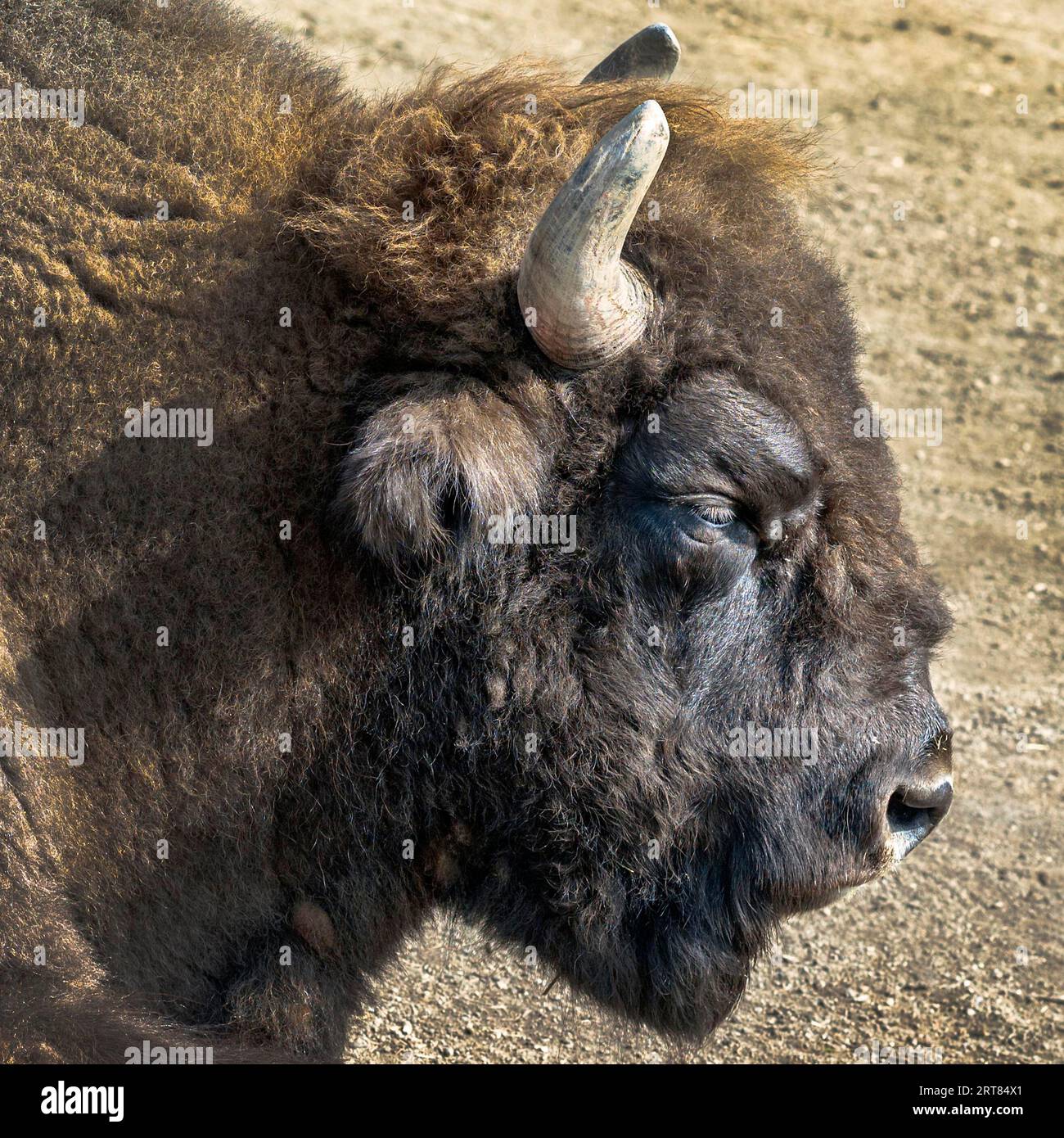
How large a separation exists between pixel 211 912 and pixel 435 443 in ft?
4.83

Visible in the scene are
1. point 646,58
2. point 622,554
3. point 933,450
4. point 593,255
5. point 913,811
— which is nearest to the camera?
point 593,255

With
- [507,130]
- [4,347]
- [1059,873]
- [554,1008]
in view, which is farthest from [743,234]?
[1059,873]

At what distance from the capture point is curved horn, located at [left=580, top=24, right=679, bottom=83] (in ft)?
13.4

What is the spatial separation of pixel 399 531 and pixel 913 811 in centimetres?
168

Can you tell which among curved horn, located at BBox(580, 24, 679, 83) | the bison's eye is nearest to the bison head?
the bison's eye

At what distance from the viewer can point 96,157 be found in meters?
3.17

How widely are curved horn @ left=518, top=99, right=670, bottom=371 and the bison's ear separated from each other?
0.23 metres

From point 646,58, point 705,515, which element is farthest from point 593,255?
point 646,58

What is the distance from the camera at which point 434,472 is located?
2.93 meters

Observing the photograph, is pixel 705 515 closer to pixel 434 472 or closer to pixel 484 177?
pixel 434 472

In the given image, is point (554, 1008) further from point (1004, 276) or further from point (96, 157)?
point (1004, 276)

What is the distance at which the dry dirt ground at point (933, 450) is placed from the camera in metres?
4.86

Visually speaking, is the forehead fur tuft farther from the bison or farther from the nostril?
the nostril

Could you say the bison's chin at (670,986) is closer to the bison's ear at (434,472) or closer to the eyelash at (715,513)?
the eyelash at (715,513)
